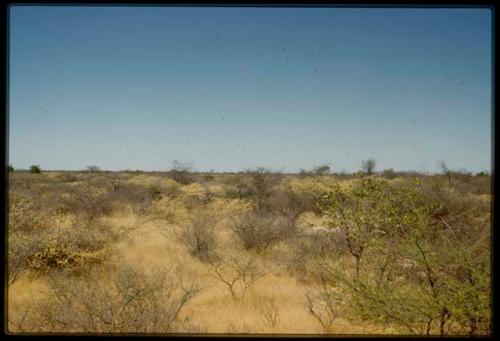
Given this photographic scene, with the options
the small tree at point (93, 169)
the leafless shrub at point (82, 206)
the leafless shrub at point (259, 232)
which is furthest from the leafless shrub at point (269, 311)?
the small tree at point (93, 169)

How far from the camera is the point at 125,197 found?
13.1 meters

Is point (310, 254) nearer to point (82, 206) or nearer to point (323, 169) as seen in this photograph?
point (82, 206)

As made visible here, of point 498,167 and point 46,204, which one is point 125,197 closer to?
point 46,204

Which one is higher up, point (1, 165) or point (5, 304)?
point (1, 165)

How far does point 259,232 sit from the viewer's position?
25.3ft

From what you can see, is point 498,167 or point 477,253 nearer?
point 498,167

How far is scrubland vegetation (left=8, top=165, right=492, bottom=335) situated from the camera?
3189 millimetres

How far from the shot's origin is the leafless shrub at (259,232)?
25.3 ft

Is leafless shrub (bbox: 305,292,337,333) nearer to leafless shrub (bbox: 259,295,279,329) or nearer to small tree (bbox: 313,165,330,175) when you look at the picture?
leafless shrub (bbox: 259,295,279,329)

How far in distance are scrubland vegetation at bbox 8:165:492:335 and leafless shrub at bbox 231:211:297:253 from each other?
2 cm

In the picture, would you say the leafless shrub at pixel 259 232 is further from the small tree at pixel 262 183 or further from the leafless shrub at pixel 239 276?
the small tree at pixel 262 183

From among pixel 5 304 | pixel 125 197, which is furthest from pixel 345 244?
pixel 125 197

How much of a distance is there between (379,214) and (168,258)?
4.57m

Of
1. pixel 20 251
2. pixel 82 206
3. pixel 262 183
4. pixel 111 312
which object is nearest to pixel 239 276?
pixel 111 312
